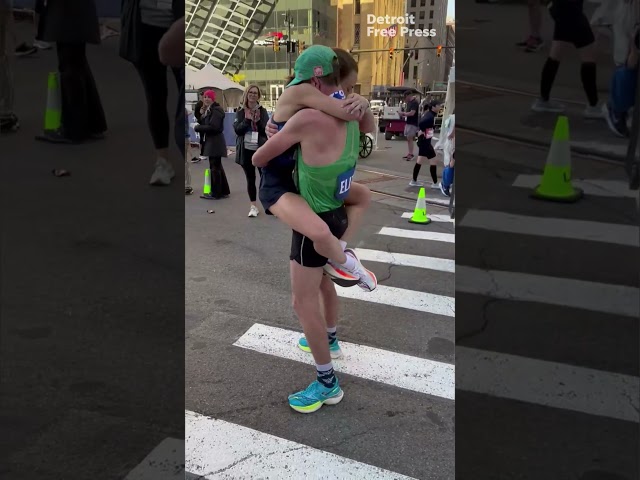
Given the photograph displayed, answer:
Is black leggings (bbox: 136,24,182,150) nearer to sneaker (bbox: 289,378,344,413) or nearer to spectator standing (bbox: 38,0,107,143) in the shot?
spectator standing (bbox: 38,0,107,143)

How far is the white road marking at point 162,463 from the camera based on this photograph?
152 centimetres

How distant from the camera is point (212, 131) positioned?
1009 cm

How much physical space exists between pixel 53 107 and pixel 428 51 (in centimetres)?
3816

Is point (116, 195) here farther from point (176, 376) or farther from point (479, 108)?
point (479, 108)

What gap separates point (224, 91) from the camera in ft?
82.2

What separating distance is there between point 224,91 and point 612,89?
25313mm

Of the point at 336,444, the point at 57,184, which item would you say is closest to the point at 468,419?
the point at 57,184

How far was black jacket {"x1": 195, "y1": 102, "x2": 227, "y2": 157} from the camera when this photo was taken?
10016 mm

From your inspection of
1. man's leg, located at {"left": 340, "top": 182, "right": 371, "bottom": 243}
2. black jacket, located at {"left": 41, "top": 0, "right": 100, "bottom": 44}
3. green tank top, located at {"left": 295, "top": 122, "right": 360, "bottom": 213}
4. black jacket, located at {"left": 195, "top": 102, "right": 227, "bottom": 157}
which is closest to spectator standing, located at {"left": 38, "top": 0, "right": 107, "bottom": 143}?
black jacket, located at {"left": 41, "top": 0, "right": 100, "bottom": 44}

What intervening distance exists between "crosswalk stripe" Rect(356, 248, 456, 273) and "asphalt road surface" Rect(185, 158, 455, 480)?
1 cm

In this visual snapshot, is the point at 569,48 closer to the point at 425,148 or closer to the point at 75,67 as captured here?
the point at 75,67

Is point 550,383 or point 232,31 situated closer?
point 550,383

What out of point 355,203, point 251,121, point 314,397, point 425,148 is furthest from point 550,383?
point 425,148

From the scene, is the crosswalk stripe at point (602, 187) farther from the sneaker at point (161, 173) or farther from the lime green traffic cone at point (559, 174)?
the sneaker at point (161, 173)
